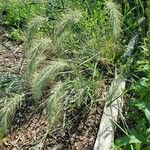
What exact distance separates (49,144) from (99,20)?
1.19m

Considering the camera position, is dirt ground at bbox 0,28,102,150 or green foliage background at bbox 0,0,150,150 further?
dirt ground at bbox 0,28,102,150

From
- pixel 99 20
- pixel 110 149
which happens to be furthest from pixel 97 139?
pixel 99 20

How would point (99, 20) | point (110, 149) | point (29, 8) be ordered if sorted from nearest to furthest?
1. point (110, 149)
2. point (99, 20)
3. point (29, 8)

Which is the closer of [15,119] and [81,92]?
[81,92]

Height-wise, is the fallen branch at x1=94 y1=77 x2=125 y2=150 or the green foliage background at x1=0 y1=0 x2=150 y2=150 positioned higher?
the green foliage background at x1=0 y1=0 x2=150 y2=150

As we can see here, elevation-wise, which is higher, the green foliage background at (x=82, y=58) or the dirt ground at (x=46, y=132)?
the green foliage background at (x=82, y=58)

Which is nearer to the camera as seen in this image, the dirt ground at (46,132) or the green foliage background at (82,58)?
the green foliage background at (82,58)

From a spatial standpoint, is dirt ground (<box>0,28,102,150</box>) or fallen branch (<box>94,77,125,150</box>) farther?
dirt ground (<box>0,28,102,150</box>)

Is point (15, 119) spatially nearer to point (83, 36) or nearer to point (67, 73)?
point (67, 73)

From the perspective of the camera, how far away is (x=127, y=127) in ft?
9.52

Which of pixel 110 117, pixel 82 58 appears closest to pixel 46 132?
pixel 110 117

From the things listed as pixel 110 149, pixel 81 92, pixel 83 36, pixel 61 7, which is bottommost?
pixel 110 149

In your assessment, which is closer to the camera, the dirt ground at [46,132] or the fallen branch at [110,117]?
the fallen branch at [110,117]

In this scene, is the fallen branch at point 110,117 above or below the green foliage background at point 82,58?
below
